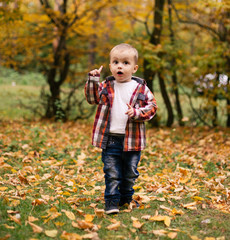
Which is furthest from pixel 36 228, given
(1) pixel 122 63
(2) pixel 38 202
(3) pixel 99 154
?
(3) pixel 99 154

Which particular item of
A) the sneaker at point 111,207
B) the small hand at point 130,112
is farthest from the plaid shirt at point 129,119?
the sneaker at point 111,207

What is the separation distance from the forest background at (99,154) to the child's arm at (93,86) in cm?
109

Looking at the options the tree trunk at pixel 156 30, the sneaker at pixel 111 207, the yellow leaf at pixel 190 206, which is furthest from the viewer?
the tree trunk at pixel 156 30

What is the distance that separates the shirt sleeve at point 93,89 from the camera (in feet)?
9.82

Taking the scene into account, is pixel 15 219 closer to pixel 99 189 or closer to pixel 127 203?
pixel 127 203

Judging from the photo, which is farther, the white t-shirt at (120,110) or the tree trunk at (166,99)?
the tree trunk at (166,99)

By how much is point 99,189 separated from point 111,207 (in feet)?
3.01

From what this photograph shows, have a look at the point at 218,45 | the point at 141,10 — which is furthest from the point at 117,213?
the point at 141,10

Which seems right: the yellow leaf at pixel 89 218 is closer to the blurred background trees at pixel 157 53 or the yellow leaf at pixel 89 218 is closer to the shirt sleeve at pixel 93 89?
the shirt sleeve at pixel 93 89

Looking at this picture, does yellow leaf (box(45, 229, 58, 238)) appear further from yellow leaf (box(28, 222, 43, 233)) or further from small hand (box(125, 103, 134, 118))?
small hand (box(125, 103, 134, 118))

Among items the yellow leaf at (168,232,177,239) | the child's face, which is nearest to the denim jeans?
the child's face

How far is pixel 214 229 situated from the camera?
9.32 ft

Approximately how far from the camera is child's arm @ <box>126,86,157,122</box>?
9.56ft

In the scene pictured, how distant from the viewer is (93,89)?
119 inches
